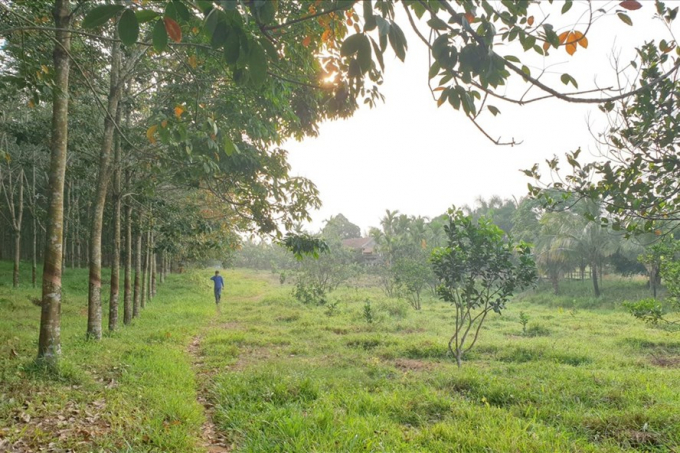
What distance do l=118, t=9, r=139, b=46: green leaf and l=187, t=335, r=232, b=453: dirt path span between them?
406 centimetres

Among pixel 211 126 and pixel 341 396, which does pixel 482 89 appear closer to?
pixel 211 126

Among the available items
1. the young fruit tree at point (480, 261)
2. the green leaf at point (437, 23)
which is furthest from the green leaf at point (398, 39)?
the young fruit tree at point (480, 261)

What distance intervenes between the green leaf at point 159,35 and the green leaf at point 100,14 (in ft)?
0.39

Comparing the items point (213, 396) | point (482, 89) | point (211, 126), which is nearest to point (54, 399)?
point (213, 396)

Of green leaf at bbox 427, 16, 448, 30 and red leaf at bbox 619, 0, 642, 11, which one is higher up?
red leaf at bbox 619, 0, 642, 11

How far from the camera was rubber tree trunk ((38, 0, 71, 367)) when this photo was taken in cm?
514

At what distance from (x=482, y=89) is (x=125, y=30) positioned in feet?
4.77

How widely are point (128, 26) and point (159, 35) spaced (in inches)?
4.1

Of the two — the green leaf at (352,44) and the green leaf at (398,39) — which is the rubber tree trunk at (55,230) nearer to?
the green leaf at (352,44)

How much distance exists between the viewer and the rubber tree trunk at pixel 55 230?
16.9 feet

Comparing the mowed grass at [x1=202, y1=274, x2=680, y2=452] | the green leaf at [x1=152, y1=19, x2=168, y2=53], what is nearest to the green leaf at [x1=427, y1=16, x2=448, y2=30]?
the green leaf at [x1=152, y1=19, x2=168, y2=53]

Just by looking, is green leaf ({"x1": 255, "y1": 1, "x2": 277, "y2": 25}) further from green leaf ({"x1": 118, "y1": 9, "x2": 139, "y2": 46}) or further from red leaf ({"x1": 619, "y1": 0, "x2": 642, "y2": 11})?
red leaf ({"x1": 619, "y1": 0, "x2": 642, "y2": 11})

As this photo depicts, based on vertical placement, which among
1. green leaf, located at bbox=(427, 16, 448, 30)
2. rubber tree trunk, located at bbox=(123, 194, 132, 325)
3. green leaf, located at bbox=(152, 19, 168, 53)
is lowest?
rubber tree trunk, located at bbox=(123, 194, 132, 325)

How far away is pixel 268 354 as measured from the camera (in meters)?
8.68
